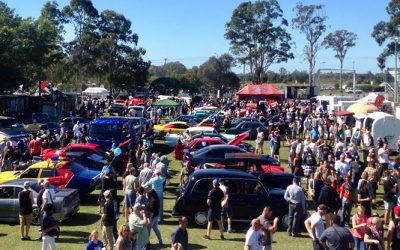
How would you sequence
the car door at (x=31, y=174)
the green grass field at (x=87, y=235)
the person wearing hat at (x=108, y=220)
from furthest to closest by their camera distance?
the car door at (x=31, y=174)
the green grass field at (x=87, y=235)
the person wearing hat at (x=108, y=220)

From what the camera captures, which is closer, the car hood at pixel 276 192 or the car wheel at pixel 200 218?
the car wheel at pixel 200 218

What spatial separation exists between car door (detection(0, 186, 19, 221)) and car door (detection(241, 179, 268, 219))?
6.01 meters

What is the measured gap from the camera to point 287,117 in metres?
36.1

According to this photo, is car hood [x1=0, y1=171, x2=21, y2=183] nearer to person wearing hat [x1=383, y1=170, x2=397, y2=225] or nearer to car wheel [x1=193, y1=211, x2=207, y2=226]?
car wheel [x1=193, y1=211, x2=207, y2=226]

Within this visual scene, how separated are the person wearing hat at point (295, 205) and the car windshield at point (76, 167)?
7185 mm

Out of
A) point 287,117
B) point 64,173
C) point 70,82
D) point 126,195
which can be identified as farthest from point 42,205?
point 70,82

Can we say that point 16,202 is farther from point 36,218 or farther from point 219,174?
point 219,174

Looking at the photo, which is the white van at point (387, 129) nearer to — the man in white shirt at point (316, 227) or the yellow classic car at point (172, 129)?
the yellow classic car at point (172, 129)

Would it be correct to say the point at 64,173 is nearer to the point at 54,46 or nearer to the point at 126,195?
the point at 126,195

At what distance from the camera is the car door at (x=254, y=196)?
13.4 meters

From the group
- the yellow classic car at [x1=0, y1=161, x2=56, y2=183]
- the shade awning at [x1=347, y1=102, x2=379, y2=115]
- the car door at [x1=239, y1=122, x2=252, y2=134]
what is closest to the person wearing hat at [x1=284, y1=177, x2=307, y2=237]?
the yellow classic car at [x1=0, y1=161, x2=56, y2=183]

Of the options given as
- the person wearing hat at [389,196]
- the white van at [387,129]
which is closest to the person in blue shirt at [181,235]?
the person wearing hat at [389,196]

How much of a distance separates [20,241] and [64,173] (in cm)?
390

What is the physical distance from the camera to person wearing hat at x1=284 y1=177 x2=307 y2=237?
41.4 ft
